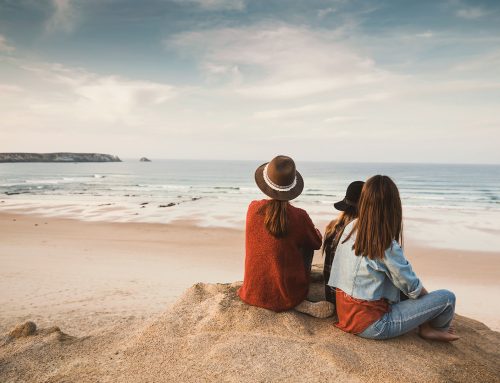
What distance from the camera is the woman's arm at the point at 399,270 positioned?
114 inches

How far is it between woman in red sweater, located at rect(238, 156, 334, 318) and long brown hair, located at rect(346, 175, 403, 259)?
0.57 meters

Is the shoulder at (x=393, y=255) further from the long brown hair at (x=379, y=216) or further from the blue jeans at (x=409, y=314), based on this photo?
the blue jeans at (x=409, y=314)

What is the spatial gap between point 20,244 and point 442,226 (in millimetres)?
16338

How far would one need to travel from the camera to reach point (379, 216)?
2.92m

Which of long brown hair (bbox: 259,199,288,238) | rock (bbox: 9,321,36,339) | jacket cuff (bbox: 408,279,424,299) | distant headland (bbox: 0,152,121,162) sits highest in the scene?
distant headland (bbox: 0,152,121,162)

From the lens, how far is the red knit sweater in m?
3.38

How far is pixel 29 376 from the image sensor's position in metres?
3.17

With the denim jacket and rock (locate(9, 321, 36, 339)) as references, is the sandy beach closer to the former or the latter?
rock (locate(9, 321, 36, 339))

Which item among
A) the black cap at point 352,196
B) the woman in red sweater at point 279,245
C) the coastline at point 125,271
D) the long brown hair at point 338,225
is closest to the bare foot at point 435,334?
the woman in red sweater at point 279,245

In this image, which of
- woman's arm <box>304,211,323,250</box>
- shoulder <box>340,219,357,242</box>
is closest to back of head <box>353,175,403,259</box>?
shoulder <box>340,219,357,242</box>

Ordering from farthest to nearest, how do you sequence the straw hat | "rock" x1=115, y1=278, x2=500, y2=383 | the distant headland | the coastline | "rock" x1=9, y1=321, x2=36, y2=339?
the distant headland
the coastline
"rock" x1=9, y1=321, x2=36, y2=339
the straw hat
"rock" x1=115, y1=278, x2=500, y2=383

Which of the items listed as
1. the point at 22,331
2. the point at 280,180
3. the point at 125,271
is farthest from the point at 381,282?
the point at 125,271

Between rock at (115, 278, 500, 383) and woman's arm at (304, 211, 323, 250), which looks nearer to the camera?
rock at (115, 278, 500, 383)

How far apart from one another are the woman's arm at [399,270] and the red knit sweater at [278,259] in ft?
2.31
